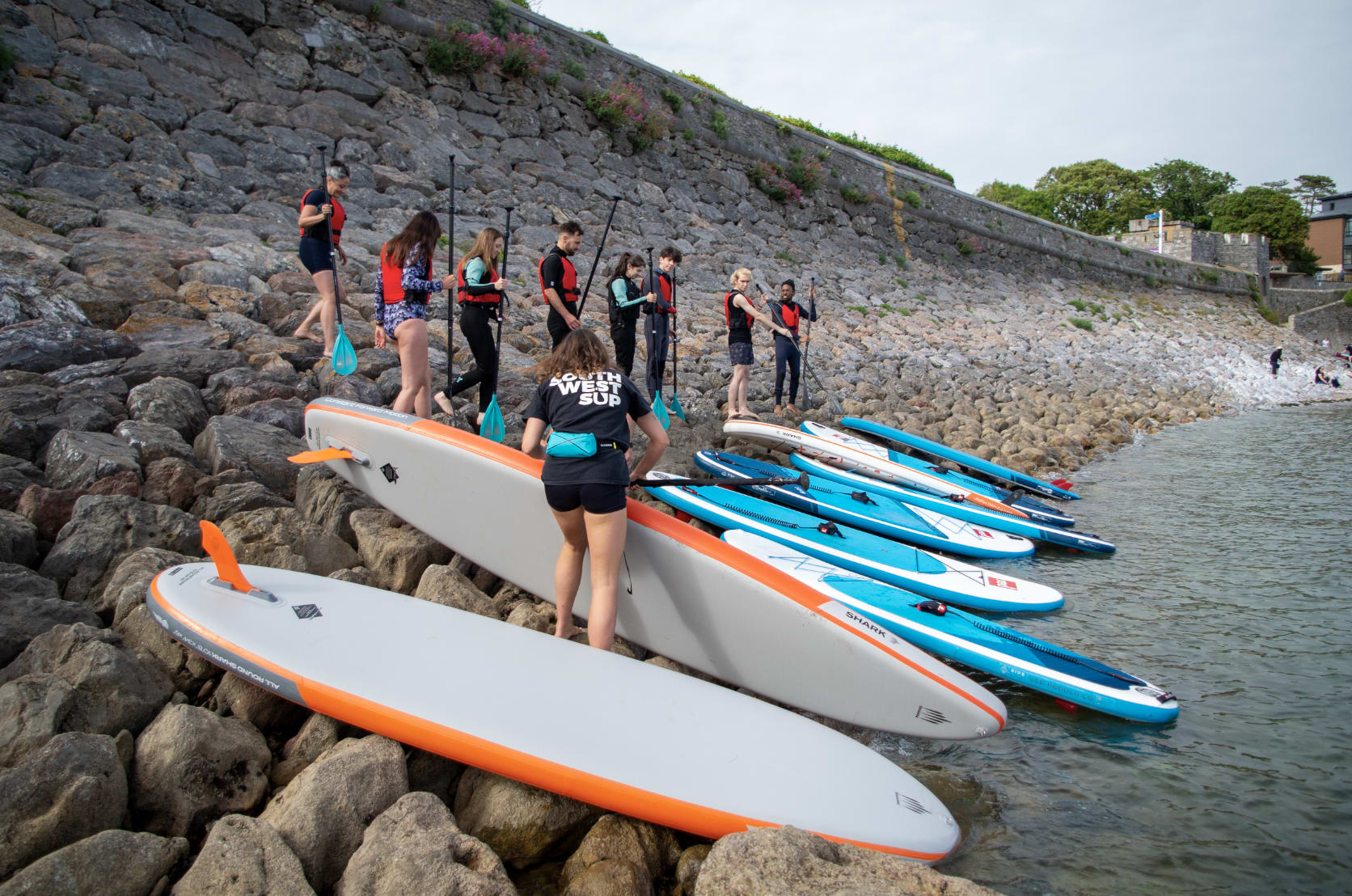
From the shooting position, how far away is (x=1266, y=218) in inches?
1614

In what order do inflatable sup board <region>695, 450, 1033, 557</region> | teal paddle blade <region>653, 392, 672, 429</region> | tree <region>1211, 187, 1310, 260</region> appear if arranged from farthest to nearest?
tree <region>1211, 187, 1310, 260</region>, inflatable sup board <region>695, 450, 1033, 557</region>, teal paddle blade <region>653, 392, 672, 429</region>

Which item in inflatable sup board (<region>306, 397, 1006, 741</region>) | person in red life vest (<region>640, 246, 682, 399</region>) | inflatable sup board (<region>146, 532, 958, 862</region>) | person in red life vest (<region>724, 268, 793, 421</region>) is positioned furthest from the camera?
person in red life vest (<region>724, 268, 793, 421</region>)

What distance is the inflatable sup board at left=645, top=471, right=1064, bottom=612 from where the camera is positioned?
487 centimetres

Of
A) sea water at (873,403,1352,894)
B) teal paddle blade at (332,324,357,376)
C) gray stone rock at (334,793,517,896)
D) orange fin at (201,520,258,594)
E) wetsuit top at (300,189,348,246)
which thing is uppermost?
wetsuit top at (300,189,348,246)

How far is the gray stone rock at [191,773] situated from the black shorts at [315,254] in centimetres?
359

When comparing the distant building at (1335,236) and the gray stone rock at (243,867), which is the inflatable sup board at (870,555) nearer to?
the gray stone rock at (243,867)

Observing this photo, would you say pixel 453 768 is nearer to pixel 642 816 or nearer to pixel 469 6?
pixel 642 816

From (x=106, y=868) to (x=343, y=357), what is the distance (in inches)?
132

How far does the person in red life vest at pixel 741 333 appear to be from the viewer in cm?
692

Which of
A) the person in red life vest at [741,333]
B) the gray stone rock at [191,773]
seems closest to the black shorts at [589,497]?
the gray stone rock at [191,773]

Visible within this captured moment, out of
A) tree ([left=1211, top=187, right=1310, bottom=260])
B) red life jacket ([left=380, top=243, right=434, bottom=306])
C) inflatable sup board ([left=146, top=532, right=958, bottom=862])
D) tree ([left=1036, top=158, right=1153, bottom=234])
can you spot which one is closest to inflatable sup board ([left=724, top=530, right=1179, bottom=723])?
inflatable sup board ([left=146, top=532, right=958, bottom=862])

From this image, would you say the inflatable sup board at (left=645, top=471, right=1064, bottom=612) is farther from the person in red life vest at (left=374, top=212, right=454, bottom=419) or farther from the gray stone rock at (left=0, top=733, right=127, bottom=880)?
the gray stone rock at (left=0, top=733, right=127, bottom=880)

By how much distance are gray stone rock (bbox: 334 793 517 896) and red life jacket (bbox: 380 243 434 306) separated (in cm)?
306

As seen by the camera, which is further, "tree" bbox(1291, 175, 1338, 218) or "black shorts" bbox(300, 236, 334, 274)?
"tree" bbox(1291, 175, 1338, 218)
